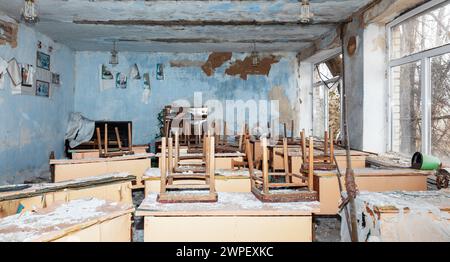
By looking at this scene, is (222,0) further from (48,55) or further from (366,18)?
(48,55)

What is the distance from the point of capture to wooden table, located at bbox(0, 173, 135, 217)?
2697mm

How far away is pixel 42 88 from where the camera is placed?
23.7 ft

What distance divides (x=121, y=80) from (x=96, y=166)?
4.56 meters

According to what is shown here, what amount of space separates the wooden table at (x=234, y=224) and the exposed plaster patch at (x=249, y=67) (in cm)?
721

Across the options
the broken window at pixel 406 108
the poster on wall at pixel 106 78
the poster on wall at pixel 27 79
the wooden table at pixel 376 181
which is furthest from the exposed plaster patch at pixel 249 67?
the wooden table at pixel 376 181

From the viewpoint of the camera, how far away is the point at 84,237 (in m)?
2.02

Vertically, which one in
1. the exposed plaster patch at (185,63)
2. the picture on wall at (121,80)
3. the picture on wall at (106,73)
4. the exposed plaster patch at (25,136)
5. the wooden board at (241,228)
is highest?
the exposed plaster patch at (185,63)

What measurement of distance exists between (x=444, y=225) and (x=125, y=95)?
8.24 metres

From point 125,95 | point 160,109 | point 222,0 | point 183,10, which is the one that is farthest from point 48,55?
point 222,0

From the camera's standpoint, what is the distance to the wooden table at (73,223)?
6.04 feet

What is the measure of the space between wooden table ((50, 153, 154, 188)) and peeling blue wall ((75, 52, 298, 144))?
12.3 ft

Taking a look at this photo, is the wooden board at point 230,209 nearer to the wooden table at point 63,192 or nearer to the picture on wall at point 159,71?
the wooden table at point 63,192

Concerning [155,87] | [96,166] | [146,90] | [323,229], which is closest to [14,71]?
[96,166]
